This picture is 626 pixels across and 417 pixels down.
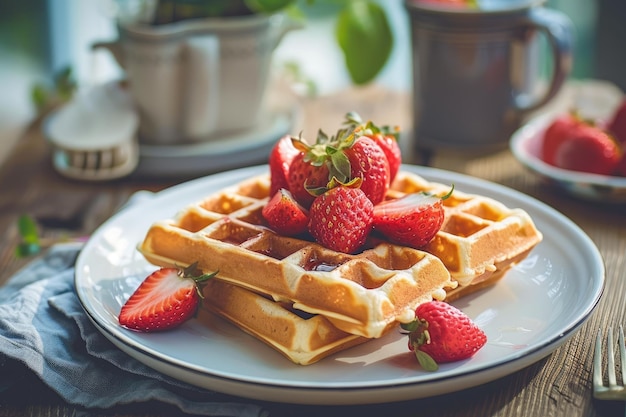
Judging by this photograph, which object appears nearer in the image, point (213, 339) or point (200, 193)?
point (213, 339)

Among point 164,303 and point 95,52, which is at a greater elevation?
point 95,52

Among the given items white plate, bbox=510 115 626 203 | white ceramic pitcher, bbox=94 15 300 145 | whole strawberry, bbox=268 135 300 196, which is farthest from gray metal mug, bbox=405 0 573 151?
whole strawberry, bbox=268 135 300 196

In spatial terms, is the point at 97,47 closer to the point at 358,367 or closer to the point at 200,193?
the point at 200,193

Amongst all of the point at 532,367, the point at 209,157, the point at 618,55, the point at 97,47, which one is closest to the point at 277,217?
the point at 532,367

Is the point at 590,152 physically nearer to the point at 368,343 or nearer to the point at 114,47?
the point at 368,343

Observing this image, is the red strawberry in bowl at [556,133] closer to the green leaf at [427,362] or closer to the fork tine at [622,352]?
the fork tine at [622,352]

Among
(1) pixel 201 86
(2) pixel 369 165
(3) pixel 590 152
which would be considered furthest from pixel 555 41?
(2) pixel 369 165

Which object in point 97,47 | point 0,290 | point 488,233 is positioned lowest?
point 0,290

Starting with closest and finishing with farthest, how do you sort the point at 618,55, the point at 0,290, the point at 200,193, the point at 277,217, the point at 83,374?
1. the point at 83,374
2. the point at 277,217
3. the point at 0,290
4. the point at 200,193
5. the point at 618,55
